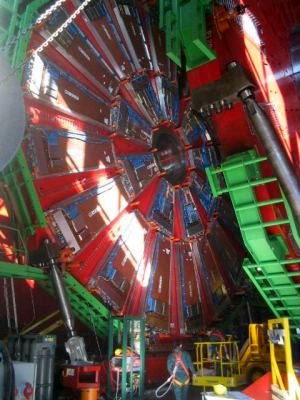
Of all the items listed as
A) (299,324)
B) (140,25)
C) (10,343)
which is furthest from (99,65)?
(299,324)

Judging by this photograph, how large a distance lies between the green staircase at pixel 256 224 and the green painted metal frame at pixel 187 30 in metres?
1.65

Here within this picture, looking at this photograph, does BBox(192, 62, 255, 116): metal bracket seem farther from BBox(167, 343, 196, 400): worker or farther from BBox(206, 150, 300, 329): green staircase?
BBox(167, 343, 196, 400): worker

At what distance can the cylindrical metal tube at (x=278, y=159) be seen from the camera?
5.21 m

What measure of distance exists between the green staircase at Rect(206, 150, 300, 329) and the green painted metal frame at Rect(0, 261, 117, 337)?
285 centimetres

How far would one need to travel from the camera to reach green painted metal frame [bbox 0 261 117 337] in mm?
6371

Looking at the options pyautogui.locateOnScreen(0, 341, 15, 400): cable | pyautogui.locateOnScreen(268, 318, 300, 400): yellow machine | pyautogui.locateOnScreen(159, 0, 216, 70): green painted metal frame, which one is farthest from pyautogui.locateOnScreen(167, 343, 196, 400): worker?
pyautogui.locateOnScreen(159, 0, 216, 70): green painted metal frame

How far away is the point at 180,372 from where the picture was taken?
6.86 m

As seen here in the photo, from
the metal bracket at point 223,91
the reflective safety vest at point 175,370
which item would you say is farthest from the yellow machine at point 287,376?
the metal bracket at point 223,91

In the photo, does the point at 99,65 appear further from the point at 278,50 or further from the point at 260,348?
the point at 260,348

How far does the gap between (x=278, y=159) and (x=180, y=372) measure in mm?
4135

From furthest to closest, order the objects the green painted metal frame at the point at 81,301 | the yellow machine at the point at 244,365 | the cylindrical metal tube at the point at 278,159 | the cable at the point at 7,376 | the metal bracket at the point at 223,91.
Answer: the yellow machine at the point at 244,365 → the green painted metal frame at the point at 81,301 → the metal bracket at the point at 223,91 → the cylindrical metal tube at the point at 278,159 → the cable at the point at 7,376

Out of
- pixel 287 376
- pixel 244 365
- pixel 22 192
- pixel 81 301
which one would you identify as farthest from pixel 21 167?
pixel 244 365

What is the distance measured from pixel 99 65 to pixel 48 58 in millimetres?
1276

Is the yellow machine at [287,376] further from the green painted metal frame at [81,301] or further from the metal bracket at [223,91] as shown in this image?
the green painted metal frame at [81,301]
